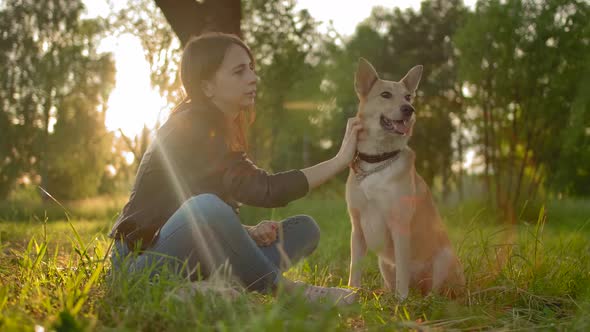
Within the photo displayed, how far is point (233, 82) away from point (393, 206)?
1.34 meters

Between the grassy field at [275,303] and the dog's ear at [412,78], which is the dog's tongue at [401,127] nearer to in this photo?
the dog's ear at [412,78]

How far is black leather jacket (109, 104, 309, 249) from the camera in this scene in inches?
114

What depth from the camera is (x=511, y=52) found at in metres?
10.1

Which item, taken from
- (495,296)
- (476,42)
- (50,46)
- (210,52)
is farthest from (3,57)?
(495,296)

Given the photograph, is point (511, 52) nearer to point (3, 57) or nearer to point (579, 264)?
point (579, 264)

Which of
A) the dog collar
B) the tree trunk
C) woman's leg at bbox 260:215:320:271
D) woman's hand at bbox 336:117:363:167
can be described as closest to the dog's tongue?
the dog collar

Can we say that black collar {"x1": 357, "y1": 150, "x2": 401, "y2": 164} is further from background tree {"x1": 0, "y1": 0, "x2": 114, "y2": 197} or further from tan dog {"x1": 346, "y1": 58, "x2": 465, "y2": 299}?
background tree {"x1": 0, "y1": 0, "x2": 114, "y2": 197}

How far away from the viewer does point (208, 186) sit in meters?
3.03

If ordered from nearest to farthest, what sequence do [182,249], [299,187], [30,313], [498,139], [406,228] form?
1. [30,313]
2. [182,249]
3. [299,187]
4. [406,228]
5. [498,139]

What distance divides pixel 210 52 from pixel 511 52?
8.68 meters

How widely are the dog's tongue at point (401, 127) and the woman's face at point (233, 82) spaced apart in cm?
114

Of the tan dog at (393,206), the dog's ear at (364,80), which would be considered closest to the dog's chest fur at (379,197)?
the tan dog at (393,206)

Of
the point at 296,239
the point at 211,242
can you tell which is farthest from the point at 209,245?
the point at 296,239

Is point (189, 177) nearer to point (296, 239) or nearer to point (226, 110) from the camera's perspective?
point (226, 110)
